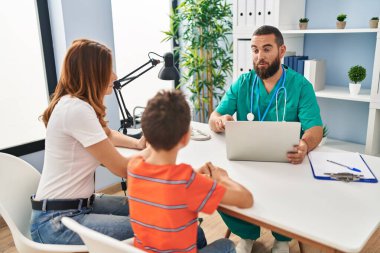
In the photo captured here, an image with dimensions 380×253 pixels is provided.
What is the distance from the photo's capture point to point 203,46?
131 inches

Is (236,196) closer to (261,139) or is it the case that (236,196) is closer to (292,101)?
(261,139)

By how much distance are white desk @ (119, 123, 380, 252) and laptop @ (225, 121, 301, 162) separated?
0.03 metres

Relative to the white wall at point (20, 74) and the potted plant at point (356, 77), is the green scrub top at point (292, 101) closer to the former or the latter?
the potted plant at point (356, 77)

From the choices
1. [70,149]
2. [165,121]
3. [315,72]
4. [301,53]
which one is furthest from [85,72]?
[301,53]

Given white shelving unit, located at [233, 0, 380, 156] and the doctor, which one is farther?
white shelving unit, located at [233, 0, 380, 156]

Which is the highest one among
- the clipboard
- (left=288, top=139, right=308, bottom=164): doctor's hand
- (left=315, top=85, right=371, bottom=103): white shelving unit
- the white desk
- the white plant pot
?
the white plant pot

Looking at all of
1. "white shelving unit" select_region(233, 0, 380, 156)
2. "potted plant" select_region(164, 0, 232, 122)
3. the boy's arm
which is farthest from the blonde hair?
"potted plant" select_region(164, 0, 232, 122)

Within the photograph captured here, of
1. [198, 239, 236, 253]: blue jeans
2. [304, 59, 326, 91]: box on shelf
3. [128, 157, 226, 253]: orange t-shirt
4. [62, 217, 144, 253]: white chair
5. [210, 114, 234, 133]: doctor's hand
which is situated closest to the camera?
[62, 217, 144, 253]: white chair

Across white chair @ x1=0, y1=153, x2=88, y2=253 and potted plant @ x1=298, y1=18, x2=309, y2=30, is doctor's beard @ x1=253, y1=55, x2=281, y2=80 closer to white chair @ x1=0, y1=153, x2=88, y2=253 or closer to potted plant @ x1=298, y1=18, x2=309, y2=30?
potted plant @ x1=298, y1=18, x2=309, y2=30

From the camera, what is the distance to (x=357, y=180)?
129cm

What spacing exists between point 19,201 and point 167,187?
791 mm

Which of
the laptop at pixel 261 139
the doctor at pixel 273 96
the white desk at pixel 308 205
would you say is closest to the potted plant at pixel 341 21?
the doctor at pixel 273 96

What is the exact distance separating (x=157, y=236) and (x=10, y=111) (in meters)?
1.95

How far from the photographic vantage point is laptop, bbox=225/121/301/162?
1351 mm
